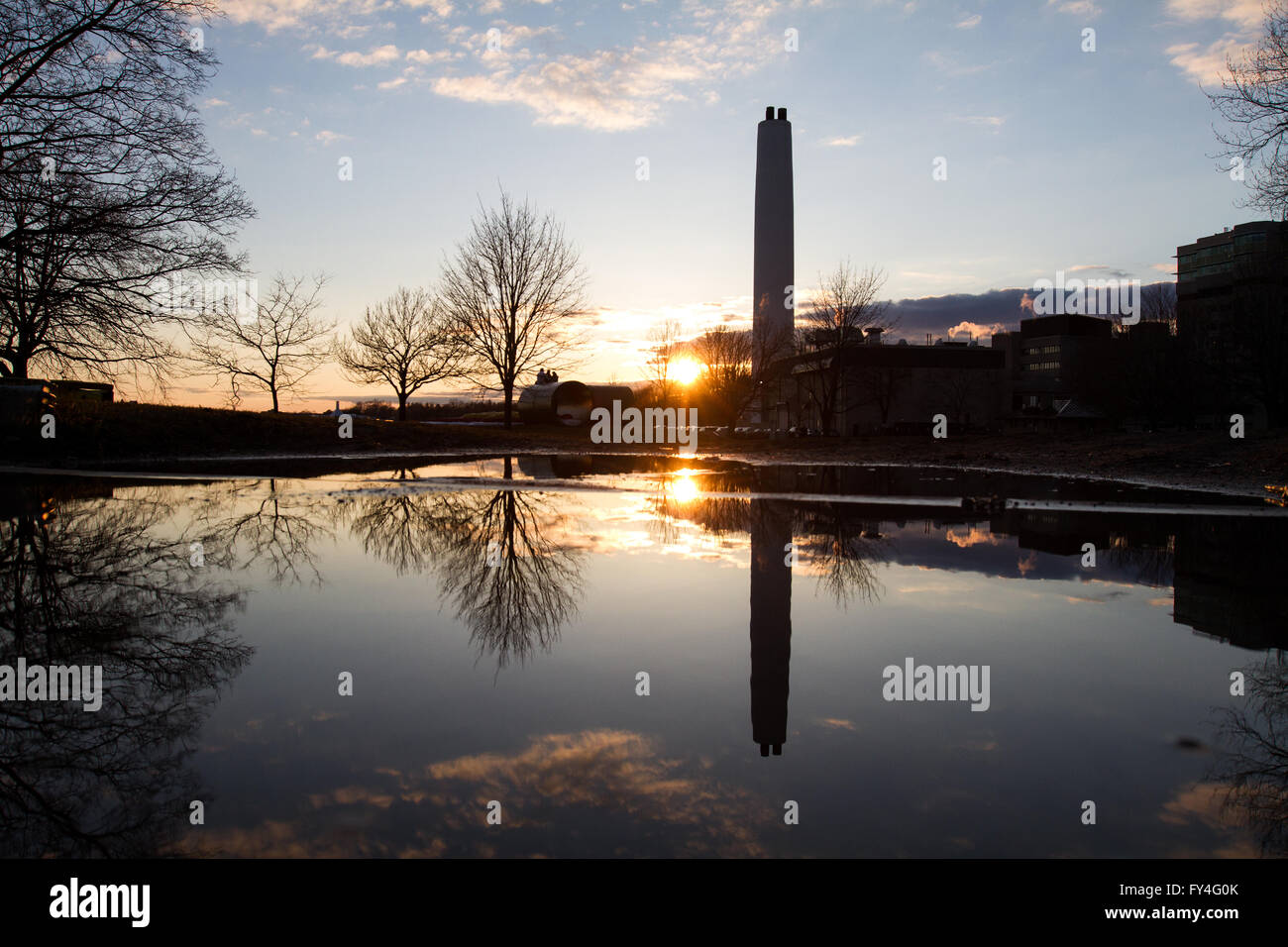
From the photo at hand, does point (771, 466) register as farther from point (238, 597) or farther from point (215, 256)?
point (238, 597)

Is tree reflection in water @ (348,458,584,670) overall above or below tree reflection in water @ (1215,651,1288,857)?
above

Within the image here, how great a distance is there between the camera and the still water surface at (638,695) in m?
3.05

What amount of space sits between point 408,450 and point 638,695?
93.5 feet

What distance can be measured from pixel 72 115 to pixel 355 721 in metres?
13.4

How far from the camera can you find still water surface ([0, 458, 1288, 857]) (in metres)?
3.05

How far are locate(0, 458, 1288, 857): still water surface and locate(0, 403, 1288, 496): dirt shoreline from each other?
1129cm

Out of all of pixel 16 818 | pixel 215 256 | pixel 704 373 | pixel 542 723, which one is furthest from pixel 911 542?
pixel 704 373

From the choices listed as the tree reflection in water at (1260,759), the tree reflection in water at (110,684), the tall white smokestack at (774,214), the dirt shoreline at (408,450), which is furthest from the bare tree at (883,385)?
the tree reflection in water at (1260,759)

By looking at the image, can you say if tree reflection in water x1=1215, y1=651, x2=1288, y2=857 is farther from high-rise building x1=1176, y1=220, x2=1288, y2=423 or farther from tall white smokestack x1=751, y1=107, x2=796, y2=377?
tall white smokestack x1=751, y1=107, x2=796, y2=377

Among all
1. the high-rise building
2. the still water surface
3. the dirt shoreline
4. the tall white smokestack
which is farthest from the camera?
the tall white smokestack

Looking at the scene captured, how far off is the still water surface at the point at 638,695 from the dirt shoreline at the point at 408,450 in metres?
11.3

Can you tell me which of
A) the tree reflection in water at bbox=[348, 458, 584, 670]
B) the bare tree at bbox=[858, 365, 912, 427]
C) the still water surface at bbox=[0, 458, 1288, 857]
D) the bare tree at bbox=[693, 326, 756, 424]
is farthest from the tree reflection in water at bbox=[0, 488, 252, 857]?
the bare tree at bbox=[858, 365, 912, 427]

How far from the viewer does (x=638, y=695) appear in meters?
4.43

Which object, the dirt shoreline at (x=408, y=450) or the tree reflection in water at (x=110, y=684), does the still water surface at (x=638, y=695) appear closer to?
the tree reflection in water at (x=110, y=684)
